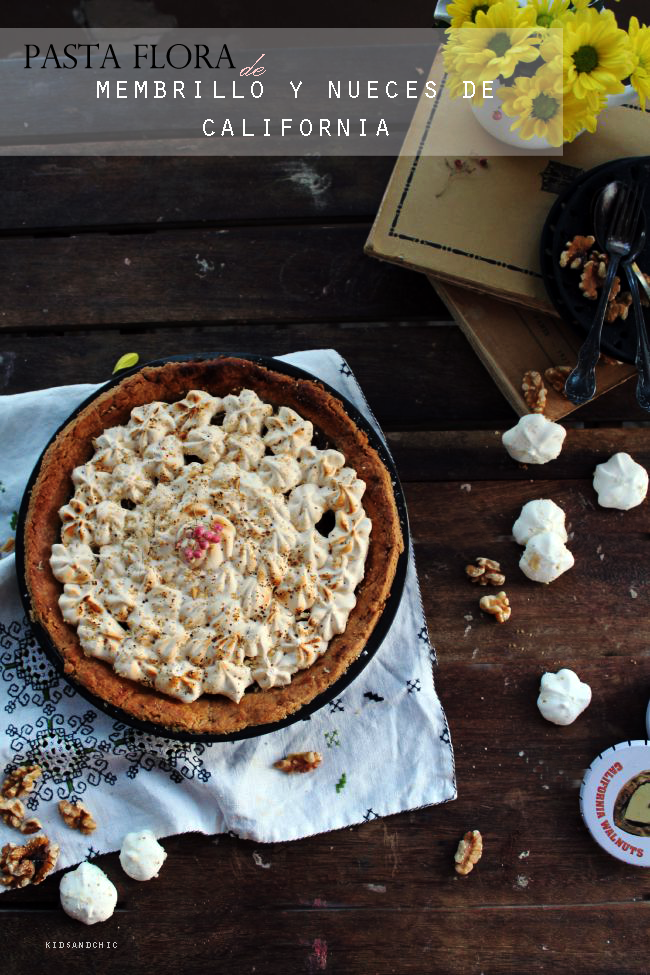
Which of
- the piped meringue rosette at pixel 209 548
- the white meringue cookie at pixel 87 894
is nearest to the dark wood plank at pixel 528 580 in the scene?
the piped meringue rosette at pixel 209 548

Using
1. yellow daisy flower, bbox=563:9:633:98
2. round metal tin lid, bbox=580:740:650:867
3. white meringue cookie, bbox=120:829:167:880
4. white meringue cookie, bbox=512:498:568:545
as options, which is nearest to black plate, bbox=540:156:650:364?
yellow daisy flower, bbox=563:9:633:98

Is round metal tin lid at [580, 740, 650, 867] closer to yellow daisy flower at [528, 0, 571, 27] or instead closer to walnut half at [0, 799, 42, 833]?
walnut half at [0, 799, 42, 833]

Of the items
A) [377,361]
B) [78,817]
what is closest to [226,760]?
[78,817]

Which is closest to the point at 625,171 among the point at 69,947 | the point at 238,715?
the point at 238,715

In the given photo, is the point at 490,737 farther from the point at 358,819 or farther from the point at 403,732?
the point at 358,819

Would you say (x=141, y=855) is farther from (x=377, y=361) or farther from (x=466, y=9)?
(x=466, y=9)

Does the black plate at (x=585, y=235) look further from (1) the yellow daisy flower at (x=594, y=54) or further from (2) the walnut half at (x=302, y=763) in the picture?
(2) the walnut half at (x=302, y=763)
